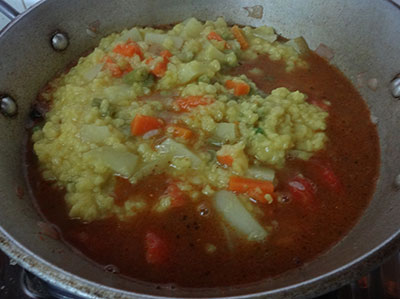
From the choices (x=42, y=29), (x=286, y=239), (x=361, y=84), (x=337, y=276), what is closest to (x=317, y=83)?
(x=361, y=84)

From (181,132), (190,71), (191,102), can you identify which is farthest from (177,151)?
(190,71)

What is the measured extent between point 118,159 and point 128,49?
896 millimetres

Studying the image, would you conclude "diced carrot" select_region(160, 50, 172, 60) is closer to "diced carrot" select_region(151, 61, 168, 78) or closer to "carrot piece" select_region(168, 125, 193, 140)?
"diced carrot" select_region(151, 61, 168, 78)

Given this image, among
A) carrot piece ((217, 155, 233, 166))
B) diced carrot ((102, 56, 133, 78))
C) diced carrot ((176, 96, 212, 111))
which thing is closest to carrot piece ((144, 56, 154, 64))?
diced carrot ((102, 56, 133, 78))

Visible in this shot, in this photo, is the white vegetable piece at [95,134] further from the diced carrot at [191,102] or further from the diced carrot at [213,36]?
the diced carrot at [213,36]

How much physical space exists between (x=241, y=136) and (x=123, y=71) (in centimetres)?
91

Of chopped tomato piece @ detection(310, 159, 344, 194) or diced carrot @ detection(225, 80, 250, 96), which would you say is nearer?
chopped tomato piece @ detection(310, 159, 344, 194)

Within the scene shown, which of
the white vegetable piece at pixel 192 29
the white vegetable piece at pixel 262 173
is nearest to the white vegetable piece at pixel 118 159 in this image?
the white vegetable piece at pixel 262 173

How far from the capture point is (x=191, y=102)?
2492 mm

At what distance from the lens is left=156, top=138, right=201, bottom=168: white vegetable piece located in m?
2.26

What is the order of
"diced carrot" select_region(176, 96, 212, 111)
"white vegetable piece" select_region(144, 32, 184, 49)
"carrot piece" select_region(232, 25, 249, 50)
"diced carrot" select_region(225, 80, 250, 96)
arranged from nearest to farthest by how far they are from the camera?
"diced carrot" select_region(176, 96, 212, 111) < "diced carrot" select_region(225, 80, 250, 96) < "white vegetable piece" select_region(144, 32, 184, 49) < "carrot piece" select_region(232, 25, 249, 50)

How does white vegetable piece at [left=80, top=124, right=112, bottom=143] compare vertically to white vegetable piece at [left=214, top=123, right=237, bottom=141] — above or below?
above

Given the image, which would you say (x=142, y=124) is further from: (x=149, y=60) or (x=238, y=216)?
(x=238, y=216)

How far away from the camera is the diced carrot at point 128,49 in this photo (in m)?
2.78
